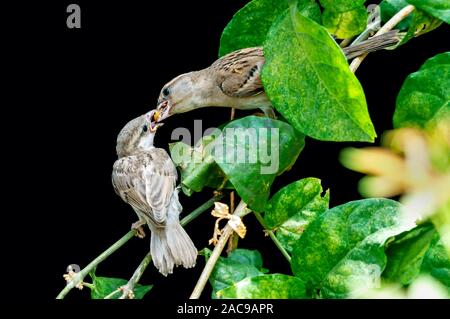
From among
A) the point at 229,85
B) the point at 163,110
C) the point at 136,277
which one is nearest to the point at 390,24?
the point at 229,85

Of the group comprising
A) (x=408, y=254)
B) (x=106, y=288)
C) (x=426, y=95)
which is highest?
(x=426, y=95)

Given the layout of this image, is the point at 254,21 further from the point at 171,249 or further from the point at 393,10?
the point at 171,249

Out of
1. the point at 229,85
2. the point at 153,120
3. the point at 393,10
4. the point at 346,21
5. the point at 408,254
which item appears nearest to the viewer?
the point at 408,254

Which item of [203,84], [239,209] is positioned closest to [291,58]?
[239,209]

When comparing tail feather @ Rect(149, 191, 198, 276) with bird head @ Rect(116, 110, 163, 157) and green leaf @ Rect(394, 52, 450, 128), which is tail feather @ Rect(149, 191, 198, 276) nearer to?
bird head @ Rect(116, 110, 163, 157)

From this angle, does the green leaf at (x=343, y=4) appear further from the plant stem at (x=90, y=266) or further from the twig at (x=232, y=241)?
the plant stem at (x=90, y=266)
